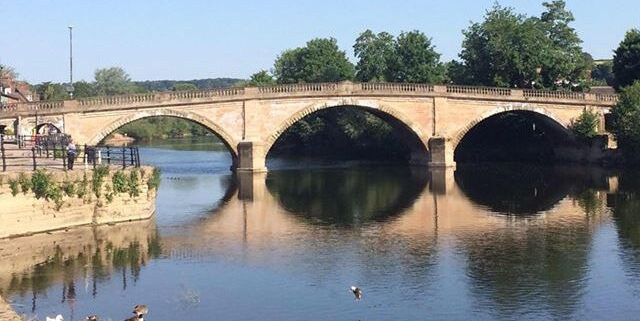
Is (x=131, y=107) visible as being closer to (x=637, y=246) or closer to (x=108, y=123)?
(x=108, y=123)

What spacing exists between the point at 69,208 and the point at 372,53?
226 ft

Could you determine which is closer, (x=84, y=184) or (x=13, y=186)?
(x=13, y=186)

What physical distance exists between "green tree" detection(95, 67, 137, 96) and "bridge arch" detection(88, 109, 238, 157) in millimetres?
102535

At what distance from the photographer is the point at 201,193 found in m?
51.3

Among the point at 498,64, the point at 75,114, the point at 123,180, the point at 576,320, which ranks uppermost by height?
the point at 498,64

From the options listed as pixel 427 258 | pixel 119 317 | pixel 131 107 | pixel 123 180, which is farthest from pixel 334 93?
pixel 119 317

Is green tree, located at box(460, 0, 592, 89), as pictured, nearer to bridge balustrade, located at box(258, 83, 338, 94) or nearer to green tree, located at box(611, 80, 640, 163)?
green tree, located at box(611, 80, 640, 163)

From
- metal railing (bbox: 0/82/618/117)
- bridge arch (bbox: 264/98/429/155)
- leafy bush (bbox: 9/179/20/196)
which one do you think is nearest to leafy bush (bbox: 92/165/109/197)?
leafy bush (bbox: 9/179/20/196)

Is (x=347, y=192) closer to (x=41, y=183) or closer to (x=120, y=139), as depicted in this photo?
(x=41, y=183)

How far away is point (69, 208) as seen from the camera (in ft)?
107

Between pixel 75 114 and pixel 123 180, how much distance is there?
77.2 feet

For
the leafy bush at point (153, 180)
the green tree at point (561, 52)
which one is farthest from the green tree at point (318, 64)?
the leafy bush at point (153, 180)

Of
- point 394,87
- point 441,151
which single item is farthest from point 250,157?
point 441,151

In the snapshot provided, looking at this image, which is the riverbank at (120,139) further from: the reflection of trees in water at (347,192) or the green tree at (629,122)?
the green tree at (629,122)
